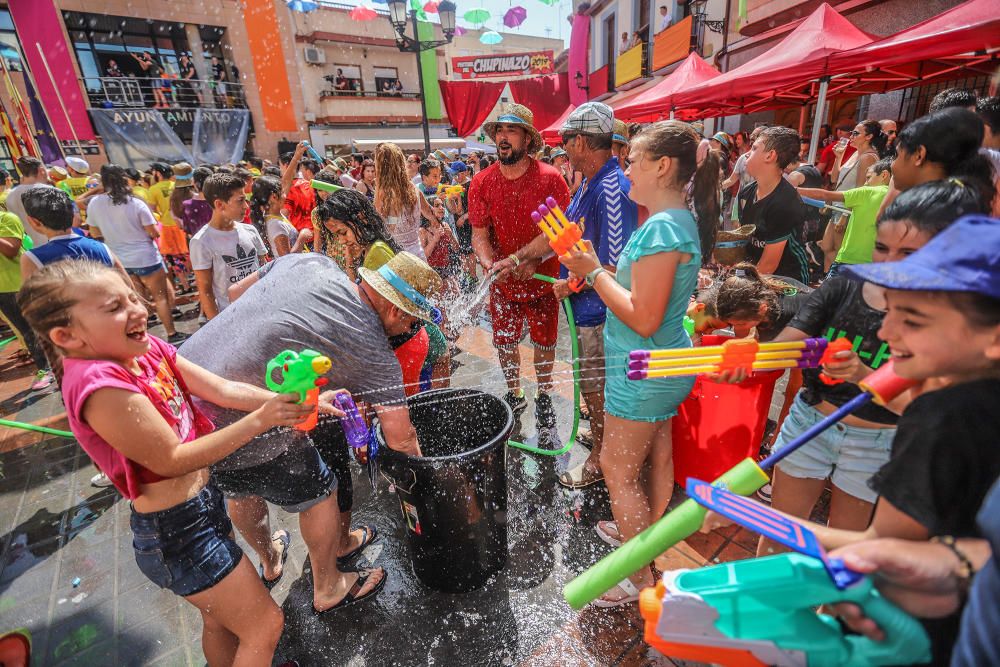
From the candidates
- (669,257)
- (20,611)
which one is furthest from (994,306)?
(20,611)

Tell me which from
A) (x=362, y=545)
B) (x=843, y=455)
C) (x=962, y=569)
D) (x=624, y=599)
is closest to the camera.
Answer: (x=962, y=569)

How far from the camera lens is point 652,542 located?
1.12m

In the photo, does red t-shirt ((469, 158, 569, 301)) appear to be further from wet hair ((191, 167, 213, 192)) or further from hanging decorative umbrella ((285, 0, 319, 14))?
hanging decorative umbrella ((285, 0, 319, 14))

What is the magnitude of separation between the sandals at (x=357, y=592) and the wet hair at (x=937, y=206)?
278 cm

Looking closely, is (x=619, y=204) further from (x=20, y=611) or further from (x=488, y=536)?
(x=20, y=611)

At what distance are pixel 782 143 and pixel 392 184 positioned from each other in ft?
10.8

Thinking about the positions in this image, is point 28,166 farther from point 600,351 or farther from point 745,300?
point 745,300

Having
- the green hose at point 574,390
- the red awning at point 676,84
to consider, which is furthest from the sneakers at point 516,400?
the red awning at point 676,84

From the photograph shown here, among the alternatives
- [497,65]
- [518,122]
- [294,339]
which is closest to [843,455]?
[294,339]

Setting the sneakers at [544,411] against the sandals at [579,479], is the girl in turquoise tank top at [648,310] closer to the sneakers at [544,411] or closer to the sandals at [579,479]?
the sandals at [579,479]

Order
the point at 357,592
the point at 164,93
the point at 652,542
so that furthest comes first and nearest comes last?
the point at 164,93
the point at 357,592
the point at 652,542

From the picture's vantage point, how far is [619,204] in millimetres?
2664

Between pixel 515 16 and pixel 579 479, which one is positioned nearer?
pixel 579 479

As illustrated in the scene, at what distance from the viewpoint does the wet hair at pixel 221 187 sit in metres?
3.58
